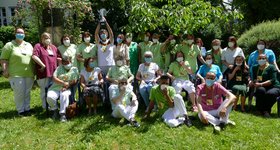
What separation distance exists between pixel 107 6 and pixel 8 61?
44.9 ft

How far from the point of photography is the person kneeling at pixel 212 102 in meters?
6.86

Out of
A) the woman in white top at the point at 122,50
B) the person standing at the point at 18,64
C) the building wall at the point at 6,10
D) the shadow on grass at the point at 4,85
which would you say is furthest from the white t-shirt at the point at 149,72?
the building wall at the point at 6,10

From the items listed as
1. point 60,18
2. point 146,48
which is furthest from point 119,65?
point 60,18

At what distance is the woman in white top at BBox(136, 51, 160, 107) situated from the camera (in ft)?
25.9

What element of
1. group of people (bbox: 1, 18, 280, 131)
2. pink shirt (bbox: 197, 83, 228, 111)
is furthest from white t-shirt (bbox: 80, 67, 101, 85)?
pink shirt (bbox: 197, 83, 228, 111)

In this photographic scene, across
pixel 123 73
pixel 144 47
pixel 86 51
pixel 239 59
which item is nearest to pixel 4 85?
pixel 86 51

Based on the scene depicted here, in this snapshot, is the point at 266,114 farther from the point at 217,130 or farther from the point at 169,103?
the point at 169,103

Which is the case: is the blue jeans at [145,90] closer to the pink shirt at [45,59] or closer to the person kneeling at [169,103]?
the person kneeling at [169,103]

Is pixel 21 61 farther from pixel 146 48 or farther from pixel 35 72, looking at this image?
pixel 146 48

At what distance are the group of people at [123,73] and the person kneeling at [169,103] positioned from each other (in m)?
0.02

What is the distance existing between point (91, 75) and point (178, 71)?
211 centimetres

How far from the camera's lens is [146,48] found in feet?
28.6

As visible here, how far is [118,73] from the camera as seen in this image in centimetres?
789

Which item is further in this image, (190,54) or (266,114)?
(190,54)
